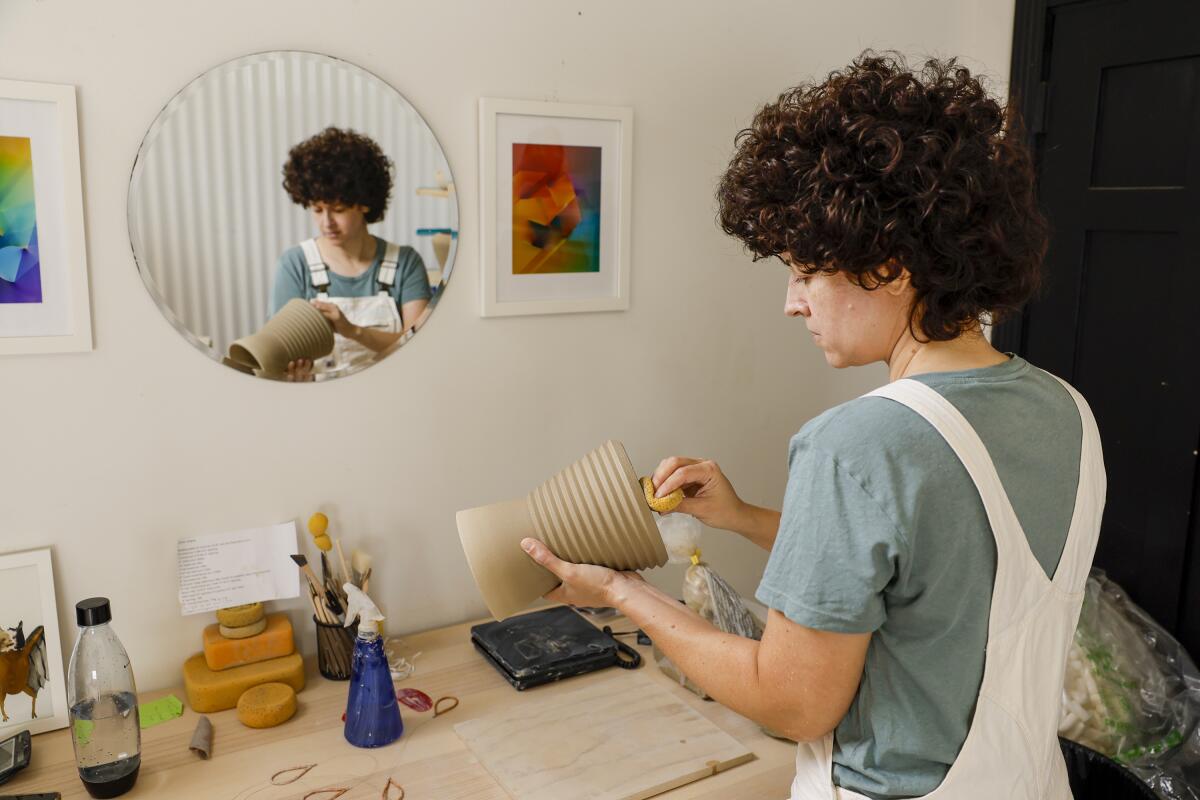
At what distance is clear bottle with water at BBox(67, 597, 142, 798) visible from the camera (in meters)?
1.26

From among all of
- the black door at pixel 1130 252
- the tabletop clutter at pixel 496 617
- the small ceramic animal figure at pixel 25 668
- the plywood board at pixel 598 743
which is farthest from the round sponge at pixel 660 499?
the black door at pixel 1130 252

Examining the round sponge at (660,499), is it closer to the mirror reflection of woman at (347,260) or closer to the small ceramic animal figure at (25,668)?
the mirror reflection of woman at (347,260)

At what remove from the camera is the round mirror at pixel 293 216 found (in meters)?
1.46

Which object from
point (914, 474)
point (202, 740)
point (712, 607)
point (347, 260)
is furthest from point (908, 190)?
point (202, 740)

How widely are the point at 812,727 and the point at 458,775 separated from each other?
58 cm

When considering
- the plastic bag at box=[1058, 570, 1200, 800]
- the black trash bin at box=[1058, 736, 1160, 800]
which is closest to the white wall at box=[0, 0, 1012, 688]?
the plastic bag at box=[1058, 570, 1200, 800]

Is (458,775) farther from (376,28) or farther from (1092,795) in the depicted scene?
(376,28)

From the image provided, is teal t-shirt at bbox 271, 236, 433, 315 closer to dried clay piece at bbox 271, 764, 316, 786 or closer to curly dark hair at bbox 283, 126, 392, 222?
curly dark hair at bbox 283, 126, 392, 222

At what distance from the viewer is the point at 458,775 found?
1.34 metres

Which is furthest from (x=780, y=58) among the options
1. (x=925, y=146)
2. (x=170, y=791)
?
(x=170, y=791)

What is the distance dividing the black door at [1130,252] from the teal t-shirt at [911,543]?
102 cm

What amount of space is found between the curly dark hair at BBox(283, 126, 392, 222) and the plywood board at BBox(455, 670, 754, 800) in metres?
0.85

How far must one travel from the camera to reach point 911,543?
89cm

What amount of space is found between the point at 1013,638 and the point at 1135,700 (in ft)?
3.01
